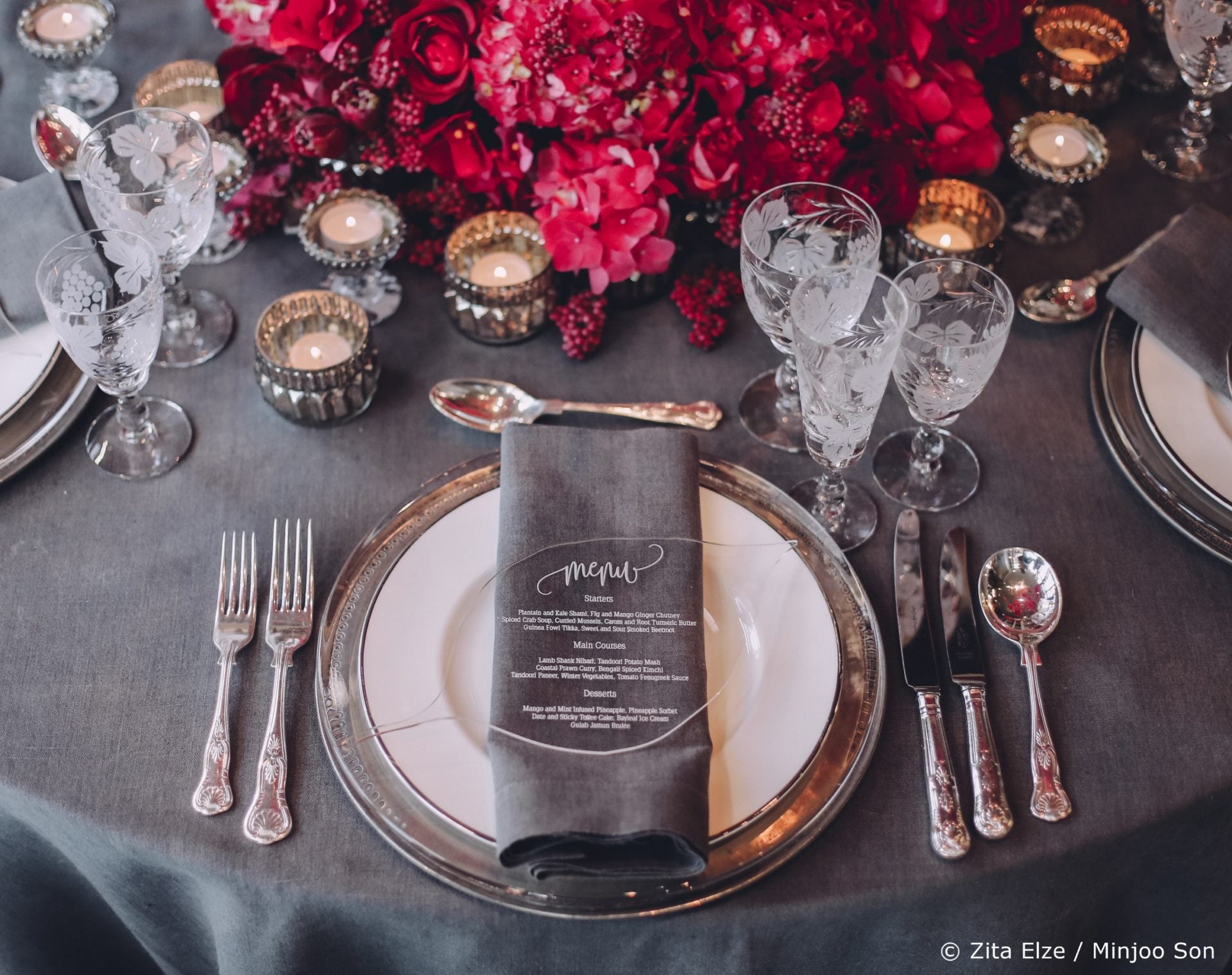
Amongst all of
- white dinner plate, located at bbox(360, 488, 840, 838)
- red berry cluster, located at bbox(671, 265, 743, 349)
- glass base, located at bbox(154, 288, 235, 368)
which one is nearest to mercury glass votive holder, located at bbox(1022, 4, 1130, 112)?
red berry cluster, located at bbox(671, 265, 743, 349)

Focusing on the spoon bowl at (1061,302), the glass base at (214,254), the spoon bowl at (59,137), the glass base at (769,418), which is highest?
the spoon bowl at (59,137)

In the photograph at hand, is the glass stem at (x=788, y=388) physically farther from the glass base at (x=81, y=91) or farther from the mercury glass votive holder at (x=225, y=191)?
the glass base at (x=81, y=91)

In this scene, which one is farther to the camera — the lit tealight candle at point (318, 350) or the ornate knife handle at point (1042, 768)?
the lit tealight candle at point (318, 350)

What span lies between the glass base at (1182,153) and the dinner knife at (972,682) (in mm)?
622

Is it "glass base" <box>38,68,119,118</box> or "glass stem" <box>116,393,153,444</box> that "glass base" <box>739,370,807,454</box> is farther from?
"glass base" <box>38,68,119,118</box>

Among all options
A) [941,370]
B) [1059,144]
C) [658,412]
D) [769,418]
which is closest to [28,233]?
[658,412]

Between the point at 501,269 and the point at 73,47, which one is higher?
the point at 73,47

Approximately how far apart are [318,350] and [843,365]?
0.52 m

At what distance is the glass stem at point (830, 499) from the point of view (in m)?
0.94

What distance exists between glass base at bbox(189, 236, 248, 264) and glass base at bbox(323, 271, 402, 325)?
0.38 feet

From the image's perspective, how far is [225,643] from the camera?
33.3 inches

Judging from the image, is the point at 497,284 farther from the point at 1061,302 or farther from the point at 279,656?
the point at 1061,302

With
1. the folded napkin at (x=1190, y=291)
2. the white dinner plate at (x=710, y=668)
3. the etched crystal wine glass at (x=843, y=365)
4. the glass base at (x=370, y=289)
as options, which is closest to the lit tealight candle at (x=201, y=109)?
the glass base at (x=370, y=289)

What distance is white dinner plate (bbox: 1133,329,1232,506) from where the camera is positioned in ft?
3.05
